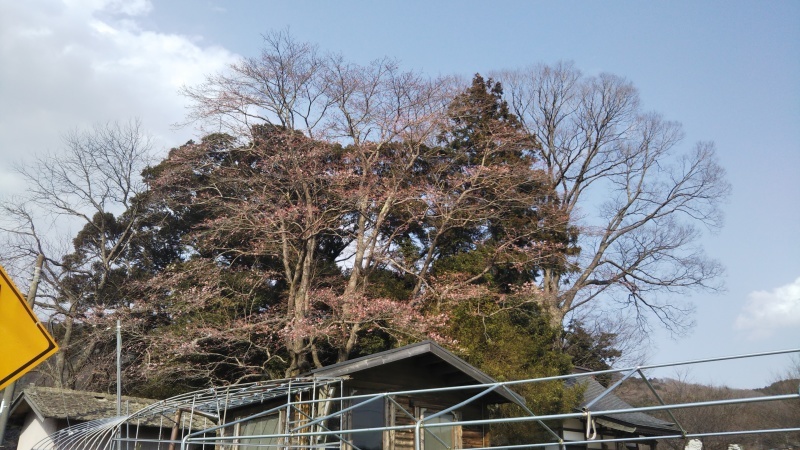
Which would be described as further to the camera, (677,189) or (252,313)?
(677,189)

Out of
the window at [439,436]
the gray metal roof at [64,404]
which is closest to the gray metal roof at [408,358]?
the window at [439,436]

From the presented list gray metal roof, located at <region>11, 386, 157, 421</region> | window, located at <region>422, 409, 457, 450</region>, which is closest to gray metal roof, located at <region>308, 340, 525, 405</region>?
window, located at <region>422, 409, 457, 450</region>

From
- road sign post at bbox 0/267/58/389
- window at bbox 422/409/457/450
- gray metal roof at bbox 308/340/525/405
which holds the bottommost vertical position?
window at bbox 422/409/457/450

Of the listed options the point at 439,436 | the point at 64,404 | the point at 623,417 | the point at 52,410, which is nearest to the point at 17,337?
the point at 439,436

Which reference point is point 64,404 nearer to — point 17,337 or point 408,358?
point 408,358

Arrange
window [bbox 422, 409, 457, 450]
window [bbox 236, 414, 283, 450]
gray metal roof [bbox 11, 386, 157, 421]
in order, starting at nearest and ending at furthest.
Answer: window [bbox 422, 409, 457, 450], window [bbox 236, 414, 283, 450], gray metal roof [bbox 11, 386, 157, 421]

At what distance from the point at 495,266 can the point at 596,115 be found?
10232 mm

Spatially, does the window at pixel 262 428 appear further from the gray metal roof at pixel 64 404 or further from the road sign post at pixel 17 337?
the road sign post at pixel 17 337

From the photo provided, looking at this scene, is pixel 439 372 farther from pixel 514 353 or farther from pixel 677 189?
pixel 677 189

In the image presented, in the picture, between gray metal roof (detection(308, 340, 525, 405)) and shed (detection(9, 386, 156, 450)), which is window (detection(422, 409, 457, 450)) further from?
shed (detection(9, 386, 156, 450))

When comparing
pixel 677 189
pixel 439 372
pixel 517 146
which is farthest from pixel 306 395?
pixel 677 189

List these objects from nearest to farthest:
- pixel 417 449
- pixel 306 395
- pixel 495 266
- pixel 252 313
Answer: pixel 417 449, pixel 306 395, pixel 252 313, pixel 495 266

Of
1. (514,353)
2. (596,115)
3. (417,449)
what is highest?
(596,115)

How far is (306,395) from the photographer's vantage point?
12562 millimetres
